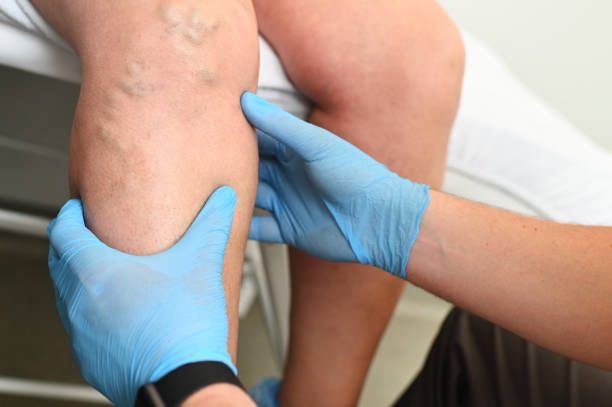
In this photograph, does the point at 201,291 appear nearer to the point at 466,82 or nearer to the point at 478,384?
the point at 478,384

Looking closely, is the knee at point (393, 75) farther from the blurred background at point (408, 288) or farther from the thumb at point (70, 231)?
the blurred background at point (408, 288)

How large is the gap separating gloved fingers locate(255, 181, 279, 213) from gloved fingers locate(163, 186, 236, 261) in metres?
0.22

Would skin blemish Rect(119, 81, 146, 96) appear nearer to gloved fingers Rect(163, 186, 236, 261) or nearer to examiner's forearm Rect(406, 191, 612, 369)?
gloved fingers Rect(163, 186, 236, 261)

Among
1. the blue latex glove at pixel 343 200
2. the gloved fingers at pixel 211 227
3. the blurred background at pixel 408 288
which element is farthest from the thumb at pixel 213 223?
the blurred background at pixel 408 288

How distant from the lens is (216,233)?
1.81 feet

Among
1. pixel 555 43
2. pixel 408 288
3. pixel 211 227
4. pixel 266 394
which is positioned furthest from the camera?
pixel 408 288

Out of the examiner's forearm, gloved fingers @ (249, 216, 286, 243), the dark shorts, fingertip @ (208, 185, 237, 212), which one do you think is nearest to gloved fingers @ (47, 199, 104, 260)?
fingertip @ (208, 185, 237, 212)

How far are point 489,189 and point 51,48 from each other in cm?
82

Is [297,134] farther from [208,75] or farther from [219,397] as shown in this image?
[219,397]

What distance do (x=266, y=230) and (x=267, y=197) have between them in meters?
0.06

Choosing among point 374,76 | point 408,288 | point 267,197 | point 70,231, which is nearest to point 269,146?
point 267,197

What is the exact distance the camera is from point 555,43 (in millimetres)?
1544

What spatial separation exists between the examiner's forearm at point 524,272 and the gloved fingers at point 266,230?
0.22m

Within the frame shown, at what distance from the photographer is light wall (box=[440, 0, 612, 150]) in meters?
1.50
